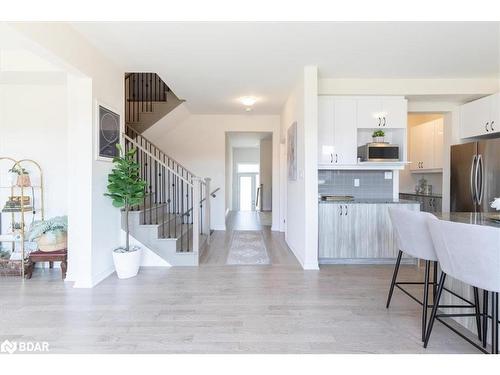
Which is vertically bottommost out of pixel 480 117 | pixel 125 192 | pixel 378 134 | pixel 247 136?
pixel 125 192

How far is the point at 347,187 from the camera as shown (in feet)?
15.4

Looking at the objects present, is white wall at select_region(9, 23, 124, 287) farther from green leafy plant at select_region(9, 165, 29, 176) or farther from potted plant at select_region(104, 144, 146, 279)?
green leafy plant at select_region(9, 165, 29, 176)

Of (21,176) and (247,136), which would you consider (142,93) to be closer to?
(21,176)

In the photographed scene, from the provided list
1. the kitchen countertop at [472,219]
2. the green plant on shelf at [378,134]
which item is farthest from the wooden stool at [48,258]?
the green plant on shelf at [378,134]

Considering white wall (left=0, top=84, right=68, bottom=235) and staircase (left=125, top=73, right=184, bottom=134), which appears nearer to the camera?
white wall (left=0, top=84, right=68, bottom=235)

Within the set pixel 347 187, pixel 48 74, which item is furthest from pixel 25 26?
pixel 347 187

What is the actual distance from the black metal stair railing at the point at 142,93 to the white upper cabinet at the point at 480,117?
5244mm

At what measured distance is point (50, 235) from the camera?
3.57 m

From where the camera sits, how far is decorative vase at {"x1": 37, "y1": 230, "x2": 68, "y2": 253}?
3.56m

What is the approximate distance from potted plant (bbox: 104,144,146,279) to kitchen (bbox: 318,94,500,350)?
2.39 meters

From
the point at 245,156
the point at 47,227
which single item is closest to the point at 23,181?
the point at 47,227

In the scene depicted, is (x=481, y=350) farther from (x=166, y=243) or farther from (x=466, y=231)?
(x=166, y=243)

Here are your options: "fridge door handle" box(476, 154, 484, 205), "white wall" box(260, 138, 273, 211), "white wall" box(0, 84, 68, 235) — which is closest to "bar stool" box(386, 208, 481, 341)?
"fridge door handle" box(476, 154, 484, 205)

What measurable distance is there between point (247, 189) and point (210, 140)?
23.5 feet
